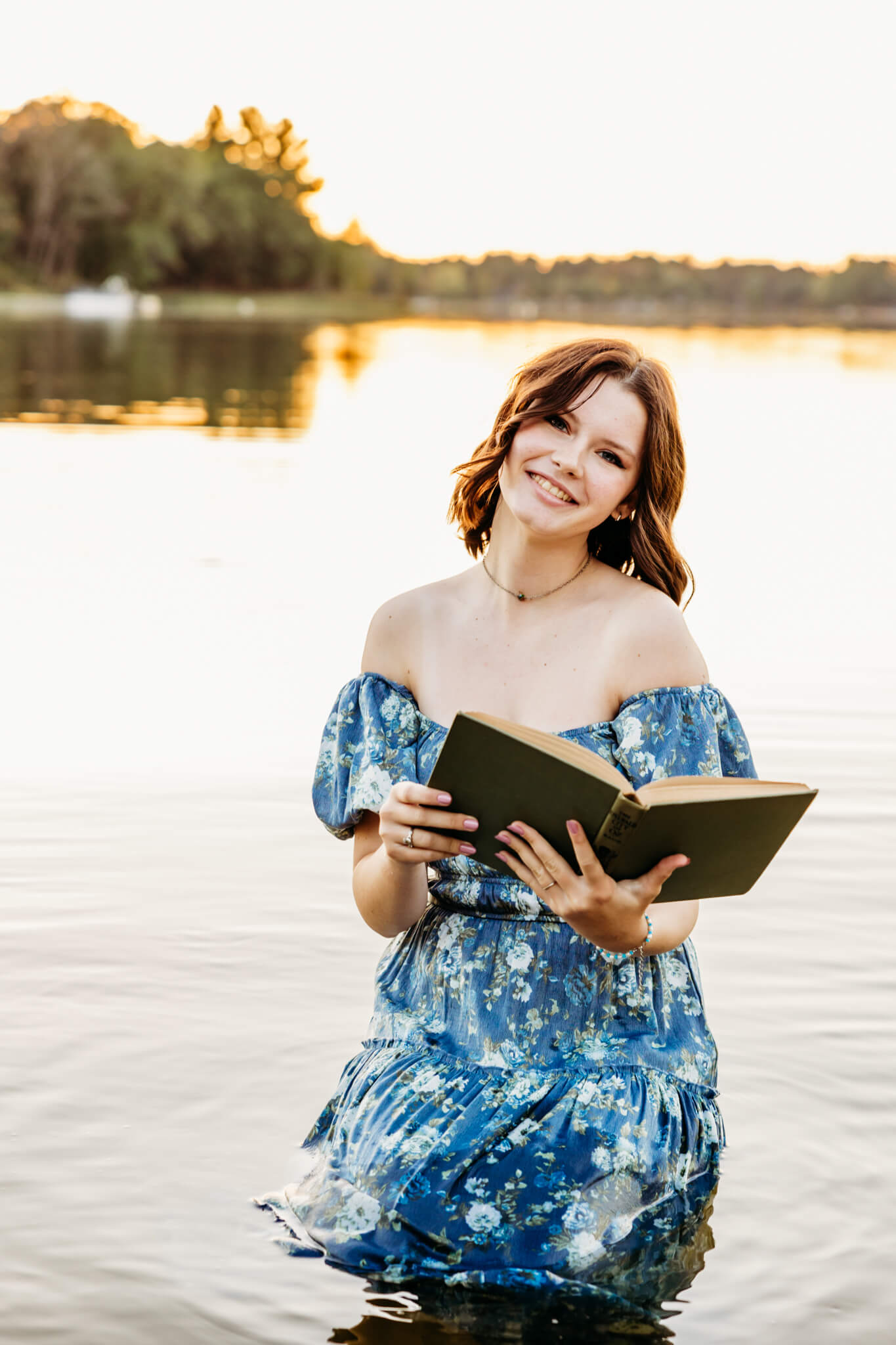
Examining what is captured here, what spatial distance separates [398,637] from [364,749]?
23 cm

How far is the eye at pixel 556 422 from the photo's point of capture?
3.43 metres

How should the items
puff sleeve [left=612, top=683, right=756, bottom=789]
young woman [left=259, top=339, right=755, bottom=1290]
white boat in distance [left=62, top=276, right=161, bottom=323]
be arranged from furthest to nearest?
1. white boat in distance [left=62, top=276, right=161, bottom=323]
2. puff sleeve [left=612, top=683, right=756, bottom=789]
3. young woman [left=259, top=339, right=755, bottom=1290]

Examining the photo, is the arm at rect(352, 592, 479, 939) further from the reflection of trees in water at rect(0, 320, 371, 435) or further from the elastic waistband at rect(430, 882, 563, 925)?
the reflection of trees in water at rect(0, 320, 371, 435)

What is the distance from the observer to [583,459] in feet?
11.1

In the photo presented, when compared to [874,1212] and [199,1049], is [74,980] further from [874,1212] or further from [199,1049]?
[874,1212]

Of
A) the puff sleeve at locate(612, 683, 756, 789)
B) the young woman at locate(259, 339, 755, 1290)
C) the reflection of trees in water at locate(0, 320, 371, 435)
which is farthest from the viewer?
the reflection of trees in water at locate(0, 320, 371, 435)

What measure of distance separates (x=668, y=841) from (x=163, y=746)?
4254mm

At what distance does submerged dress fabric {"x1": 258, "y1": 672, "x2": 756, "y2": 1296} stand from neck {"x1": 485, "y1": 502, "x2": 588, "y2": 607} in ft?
0.98

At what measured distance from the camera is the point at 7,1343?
3.06m

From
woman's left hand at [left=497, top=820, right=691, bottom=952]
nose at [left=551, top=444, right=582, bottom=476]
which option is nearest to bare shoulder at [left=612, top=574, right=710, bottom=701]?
nose at [left=551, top=444, right=582, bottom=476]

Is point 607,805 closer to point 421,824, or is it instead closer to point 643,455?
point 421,824

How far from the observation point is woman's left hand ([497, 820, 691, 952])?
2873 millimetres

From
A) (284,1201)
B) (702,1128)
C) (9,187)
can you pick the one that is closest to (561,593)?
(702,1128)

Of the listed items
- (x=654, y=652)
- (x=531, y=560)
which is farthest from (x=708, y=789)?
(x=531, y=560)
